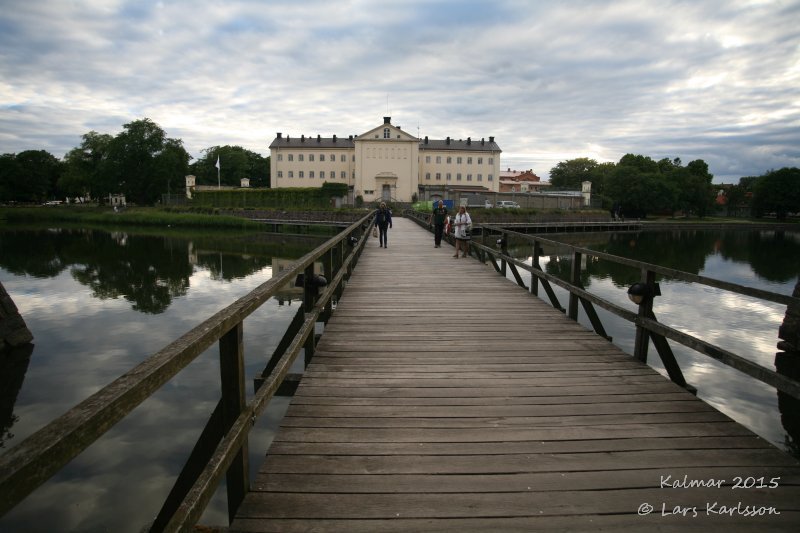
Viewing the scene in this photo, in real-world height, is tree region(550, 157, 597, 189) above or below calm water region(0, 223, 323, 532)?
above

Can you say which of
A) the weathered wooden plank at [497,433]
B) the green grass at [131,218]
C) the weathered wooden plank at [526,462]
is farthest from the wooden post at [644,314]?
the green grass at [131,218]

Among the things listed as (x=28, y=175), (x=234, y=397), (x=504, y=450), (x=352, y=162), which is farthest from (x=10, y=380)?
(x=28, y=175)

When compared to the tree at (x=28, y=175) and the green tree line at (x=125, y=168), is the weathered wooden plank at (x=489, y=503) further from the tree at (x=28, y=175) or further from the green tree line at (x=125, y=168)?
the tree at (x=28, y=175)

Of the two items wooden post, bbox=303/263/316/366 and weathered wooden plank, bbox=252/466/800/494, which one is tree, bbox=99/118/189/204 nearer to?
wooden post, bbox=303/263/316/366

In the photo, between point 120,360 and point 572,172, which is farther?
point 572,172

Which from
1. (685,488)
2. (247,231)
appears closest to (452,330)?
(685,488)

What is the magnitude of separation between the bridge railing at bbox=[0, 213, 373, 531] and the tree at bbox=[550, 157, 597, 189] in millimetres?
117518

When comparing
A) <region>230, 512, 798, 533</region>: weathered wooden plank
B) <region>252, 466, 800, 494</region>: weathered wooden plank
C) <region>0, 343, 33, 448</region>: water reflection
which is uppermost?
<region>252, 466, 800, 494</region>: weathered wooden plank

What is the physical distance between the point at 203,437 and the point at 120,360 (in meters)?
9.63

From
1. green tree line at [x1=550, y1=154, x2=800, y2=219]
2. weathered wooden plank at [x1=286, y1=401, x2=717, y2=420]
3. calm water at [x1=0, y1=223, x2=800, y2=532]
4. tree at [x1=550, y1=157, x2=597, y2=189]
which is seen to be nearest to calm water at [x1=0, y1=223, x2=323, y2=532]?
calm water at [x1=0, y1=223, x2=800, y2=532]

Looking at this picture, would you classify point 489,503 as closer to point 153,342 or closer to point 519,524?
point 519,524

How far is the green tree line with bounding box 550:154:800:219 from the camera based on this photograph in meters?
76.4

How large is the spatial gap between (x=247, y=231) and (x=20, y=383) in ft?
139

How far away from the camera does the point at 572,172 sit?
115688mm
